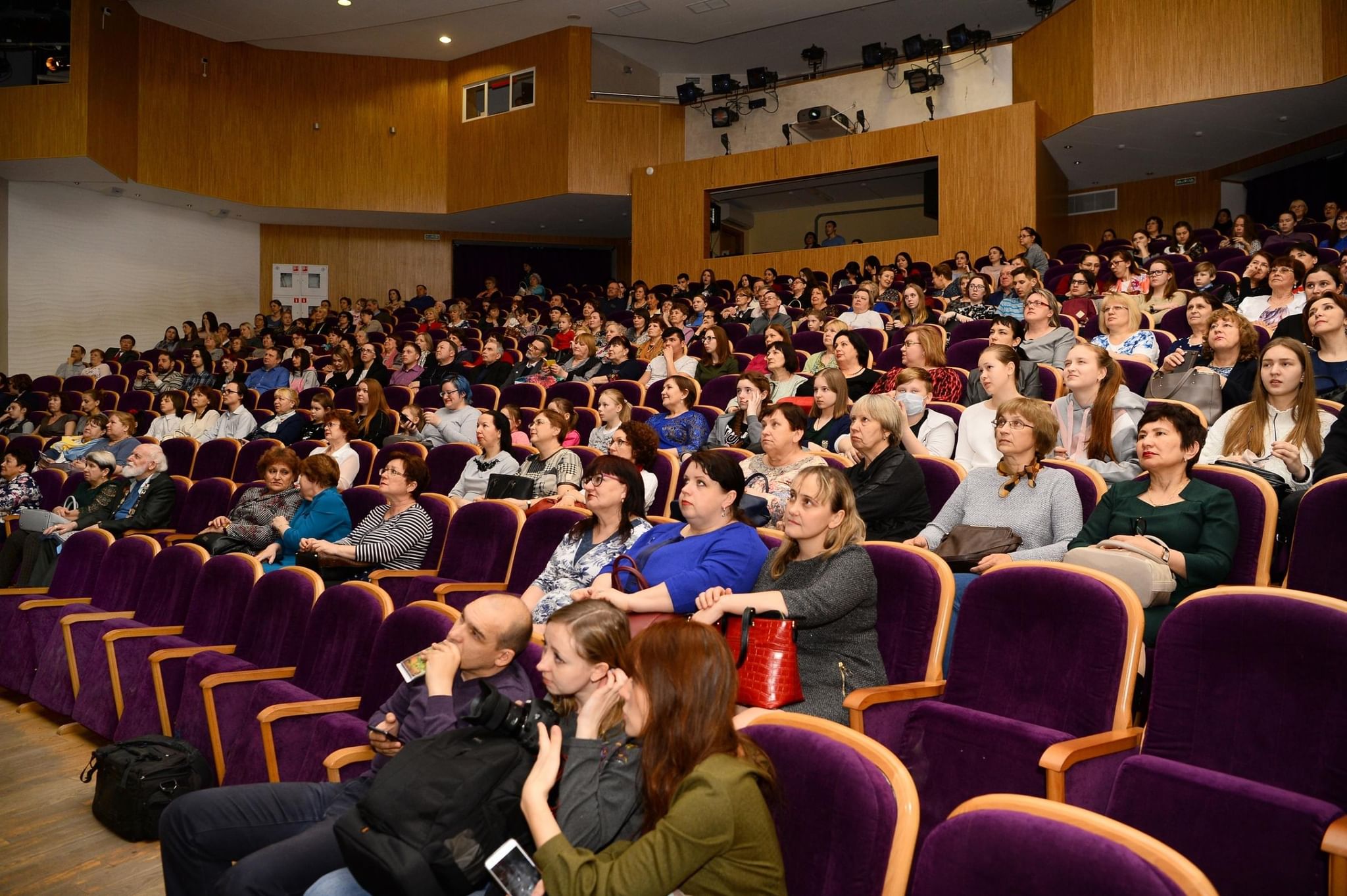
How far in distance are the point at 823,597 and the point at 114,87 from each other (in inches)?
368

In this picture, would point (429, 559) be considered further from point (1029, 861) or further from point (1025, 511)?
point (1029, 861)

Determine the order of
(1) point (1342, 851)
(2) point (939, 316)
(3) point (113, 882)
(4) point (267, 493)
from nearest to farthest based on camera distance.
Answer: (1) point (1342, 851)
(3) point (113, 882)
(4) point (267, 493)
(2) point (939, 316)

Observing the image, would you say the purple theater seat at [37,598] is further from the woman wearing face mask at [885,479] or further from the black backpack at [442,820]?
the woman wearing face mask at [885,479]

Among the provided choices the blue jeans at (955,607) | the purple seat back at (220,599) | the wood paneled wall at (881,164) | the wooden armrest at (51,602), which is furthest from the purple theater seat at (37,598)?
the wood paneled wall at (881,164)

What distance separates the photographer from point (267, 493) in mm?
3568

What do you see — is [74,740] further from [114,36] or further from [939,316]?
[114,36]

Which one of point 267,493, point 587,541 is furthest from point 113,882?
point 267,493

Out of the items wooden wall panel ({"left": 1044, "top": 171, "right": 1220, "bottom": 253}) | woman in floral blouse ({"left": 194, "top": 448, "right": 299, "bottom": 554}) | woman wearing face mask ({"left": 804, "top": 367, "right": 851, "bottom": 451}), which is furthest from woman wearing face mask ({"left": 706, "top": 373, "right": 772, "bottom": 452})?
wooden wall panel ({"left": 1044, "top": 171, "right": 1220, "bottom": 253})

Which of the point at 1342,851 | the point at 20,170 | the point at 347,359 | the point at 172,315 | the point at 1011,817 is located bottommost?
the point at 1342,851

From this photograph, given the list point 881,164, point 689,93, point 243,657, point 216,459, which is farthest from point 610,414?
point 689,93

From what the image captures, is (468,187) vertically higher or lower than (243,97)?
lower

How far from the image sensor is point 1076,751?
1402mm

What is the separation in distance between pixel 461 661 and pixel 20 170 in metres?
9.27

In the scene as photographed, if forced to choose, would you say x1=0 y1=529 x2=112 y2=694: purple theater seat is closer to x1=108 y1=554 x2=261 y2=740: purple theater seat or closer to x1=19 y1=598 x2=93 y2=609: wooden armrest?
x1=19 y1=598 x2=93 y2=609: wooden armrest
